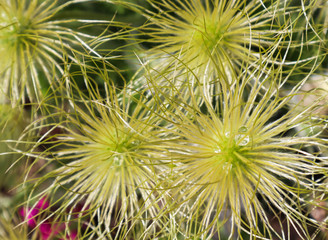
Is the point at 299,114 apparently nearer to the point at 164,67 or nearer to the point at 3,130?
the point at 164,67

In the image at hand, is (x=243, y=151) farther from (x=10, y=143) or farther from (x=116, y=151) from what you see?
(x=10, y=143)

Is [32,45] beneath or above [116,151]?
above

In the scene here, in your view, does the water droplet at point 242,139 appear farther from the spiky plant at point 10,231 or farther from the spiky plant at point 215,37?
the spiky plant at point 10,231

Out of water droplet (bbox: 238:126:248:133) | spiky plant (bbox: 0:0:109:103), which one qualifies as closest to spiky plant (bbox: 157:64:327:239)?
water droplet (bbox: 238:126:248:133)

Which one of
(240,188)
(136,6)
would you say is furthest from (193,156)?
(136,6)

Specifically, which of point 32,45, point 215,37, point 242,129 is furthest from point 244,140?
point 32,45

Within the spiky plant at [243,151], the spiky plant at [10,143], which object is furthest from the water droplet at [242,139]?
the spiky plant at [10,143]

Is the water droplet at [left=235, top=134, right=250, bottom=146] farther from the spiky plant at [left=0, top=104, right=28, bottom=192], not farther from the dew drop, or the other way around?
the spiky plant at [left=0, top=104, right=28, bottom=192]

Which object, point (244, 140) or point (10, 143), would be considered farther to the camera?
point (10, 143)
